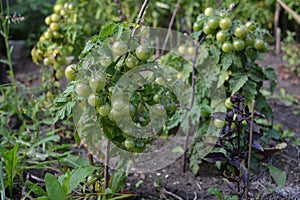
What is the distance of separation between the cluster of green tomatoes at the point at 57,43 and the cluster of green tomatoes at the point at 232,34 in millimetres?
928

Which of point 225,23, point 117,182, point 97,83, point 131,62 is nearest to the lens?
point 97,83

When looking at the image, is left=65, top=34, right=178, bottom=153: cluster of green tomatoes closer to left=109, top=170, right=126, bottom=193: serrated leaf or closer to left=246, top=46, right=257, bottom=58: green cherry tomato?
left=109, top=170, right=126, bottom=193: serrated leaf

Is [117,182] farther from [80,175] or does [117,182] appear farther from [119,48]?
[119,48]

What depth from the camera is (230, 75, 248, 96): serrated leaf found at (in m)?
2.23

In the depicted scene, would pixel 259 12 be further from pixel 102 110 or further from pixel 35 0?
pixel 102 110

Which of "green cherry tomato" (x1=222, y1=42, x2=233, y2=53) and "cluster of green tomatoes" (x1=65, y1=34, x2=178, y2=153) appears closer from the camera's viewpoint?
"cluster of green tomatoes" (x1=65, y1=34, x2=178, y2=153)

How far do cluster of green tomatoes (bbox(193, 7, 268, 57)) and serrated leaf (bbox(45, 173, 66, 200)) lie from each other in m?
1.05

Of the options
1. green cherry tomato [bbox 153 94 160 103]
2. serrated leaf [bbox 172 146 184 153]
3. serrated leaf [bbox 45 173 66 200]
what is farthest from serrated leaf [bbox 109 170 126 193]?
serrated leaf [bbox 172 146 184 153]

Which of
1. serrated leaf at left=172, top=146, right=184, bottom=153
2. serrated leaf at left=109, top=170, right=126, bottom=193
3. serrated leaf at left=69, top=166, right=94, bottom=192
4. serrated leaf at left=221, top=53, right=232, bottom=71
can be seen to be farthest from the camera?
serrated leaf at left=172, top=146, right=184, bottom=153

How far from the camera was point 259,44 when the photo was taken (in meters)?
2.19

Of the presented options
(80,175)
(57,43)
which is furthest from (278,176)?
(57,43)

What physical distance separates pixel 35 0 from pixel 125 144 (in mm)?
3893

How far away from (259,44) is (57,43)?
130 cm

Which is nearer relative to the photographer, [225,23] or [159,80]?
[159,80]
